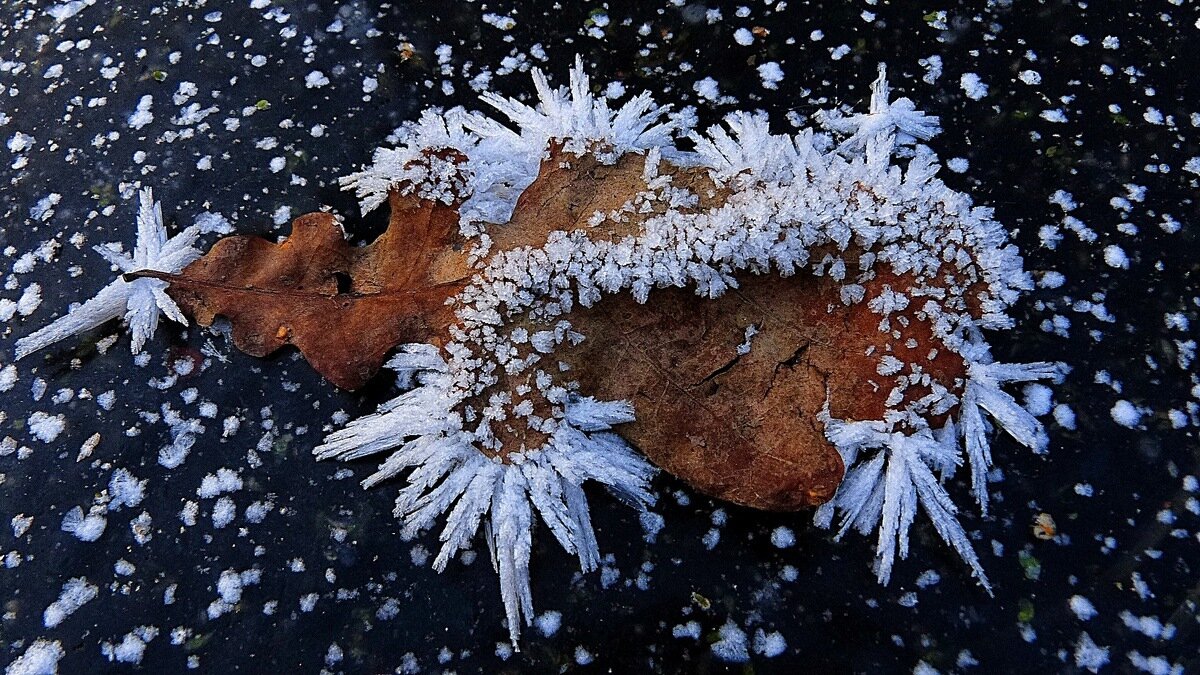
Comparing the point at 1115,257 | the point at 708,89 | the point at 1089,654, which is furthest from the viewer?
the point at 708,89

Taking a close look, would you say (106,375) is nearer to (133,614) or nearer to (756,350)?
(133,614)

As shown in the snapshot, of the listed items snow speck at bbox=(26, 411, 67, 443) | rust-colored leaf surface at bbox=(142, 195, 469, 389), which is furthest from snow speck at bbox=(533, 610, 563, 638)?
snow speck at bbox=(26, 411, 67, 443)

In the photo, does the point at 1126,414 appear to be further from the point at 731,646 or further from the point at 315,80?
the point at 315,80

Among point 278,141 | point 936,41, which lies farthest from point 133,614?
point 936,41

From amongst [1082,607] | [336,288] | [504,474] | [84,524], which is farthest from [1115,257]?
[84,524]

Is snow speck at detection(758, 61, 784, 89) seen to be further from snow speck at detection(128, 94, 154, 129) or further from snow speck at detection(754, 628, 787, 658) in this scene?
snow speck at detection(128, 94, 154, 129)

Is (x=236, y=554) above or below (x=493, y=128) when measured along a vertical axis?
below

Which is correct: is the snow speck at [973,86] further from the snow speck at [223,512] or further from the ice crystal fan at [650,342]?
the snow speck at [223,512]
